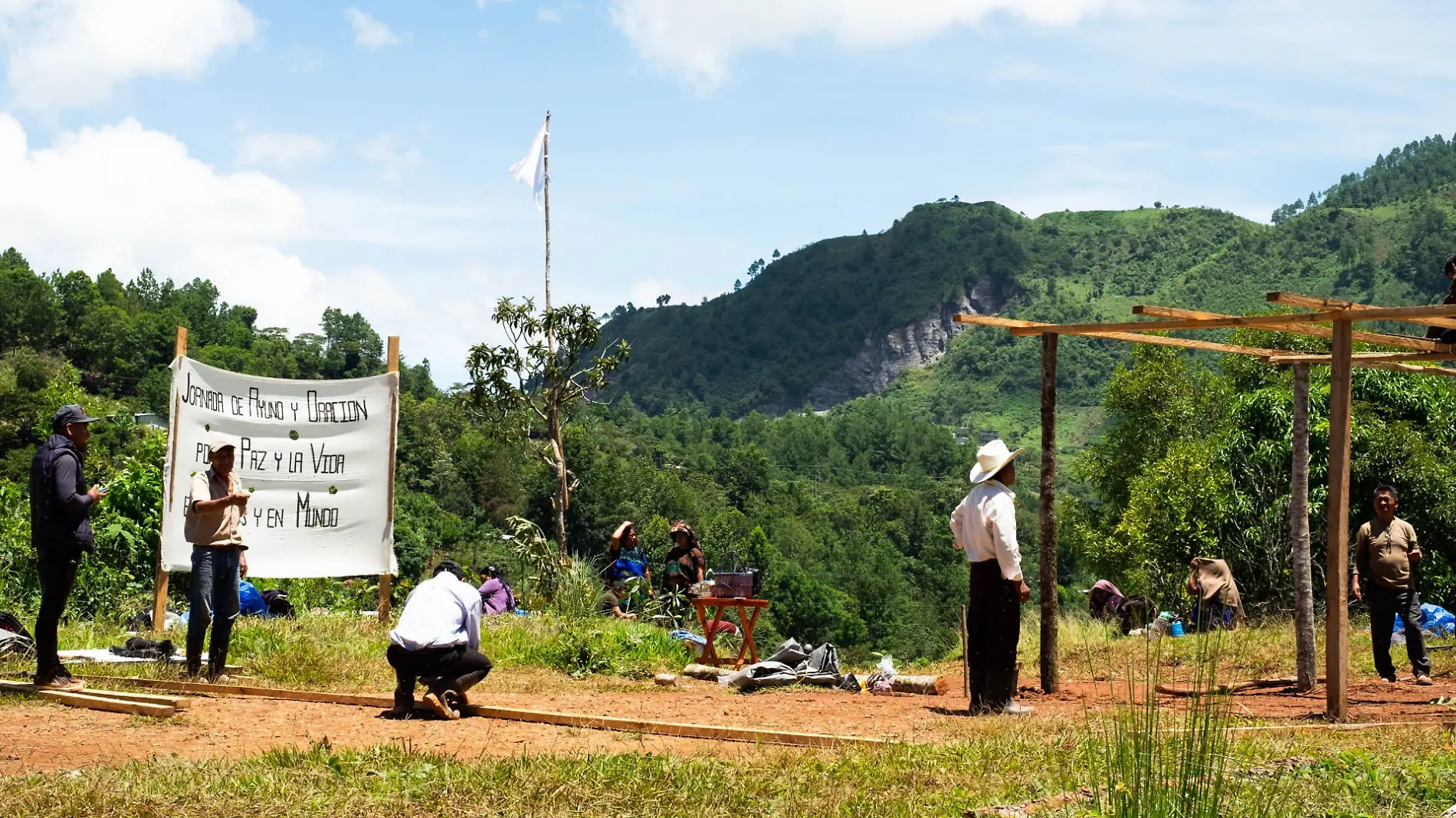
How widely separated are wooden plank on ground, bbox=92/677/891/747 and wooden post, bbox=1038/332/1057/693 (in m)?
3.03

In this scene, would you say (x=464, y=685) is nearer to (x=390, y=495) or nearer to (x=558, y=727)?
(x=558, y=727)

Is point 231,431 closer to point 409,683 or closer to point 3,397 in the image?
point 409,683

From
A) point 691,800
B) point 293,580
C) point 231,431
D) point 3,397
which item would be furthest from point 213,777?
point 3,397

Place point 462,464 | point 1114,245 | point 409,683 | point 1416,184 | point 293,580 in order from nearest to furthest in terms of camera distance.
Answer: point 409,683
point 293,580
point 462,464
point 1416,184
point 1114,245

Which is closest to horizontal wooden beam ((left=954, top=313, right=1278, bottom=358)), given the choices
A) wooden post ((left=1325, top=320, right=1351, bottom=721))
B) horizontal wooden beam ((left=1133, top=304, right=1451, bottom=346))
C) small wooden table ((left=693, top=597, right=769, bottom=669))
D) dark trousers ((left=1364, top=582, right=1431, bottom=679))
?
horizontal wooden beam ((left=1133, top=304, right=1451, bottom=346))

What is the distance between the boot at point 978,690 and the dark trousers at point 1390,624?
12.6 feet

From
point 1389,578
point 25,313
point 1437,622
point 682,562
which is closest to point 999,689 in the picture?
point 1389,578

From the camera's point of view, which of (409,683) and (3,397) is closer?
(409,683)

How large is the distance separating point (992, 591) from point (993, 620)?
0.61 ft

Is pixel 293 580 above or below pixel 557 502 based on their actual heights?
below

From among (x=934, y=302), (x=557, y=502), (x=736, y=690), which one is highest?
(x=934, y=302)

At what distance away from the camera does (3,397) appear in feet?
184

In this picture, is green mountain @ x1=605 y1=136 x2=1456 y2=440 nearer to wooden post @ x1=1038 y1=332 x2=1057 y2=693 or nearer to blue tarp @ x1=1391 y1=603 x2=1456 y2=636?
blue tarp @ x1=1391 y1=603 x2=1456 y2=636

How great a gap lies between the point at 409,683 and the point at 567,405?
28.5 feet
